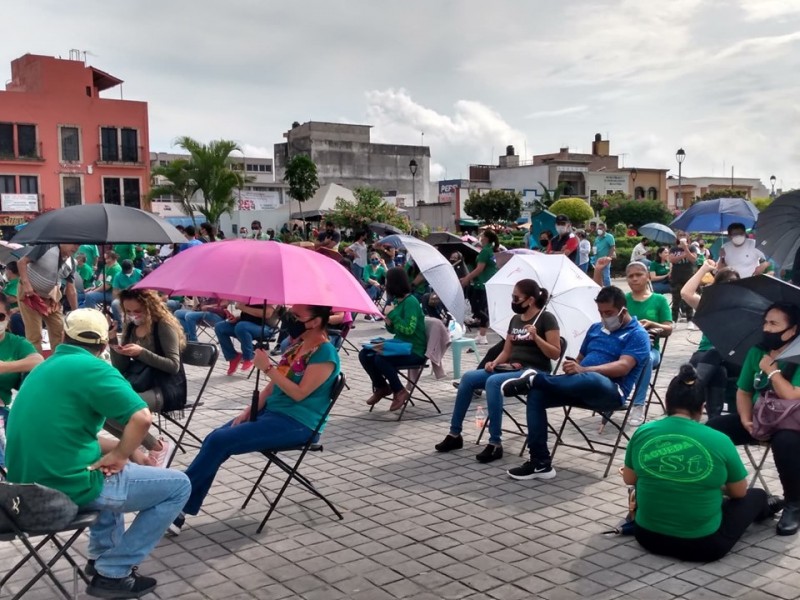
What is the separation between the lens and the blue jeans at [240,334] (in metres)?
9.87

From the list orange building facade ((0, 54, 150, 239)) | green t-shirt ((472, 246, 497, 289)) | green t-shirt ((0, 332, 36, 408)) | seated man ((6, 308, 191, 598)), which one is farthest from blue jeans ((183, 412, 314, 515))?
orange building facade ((0, 54, 150, 239))

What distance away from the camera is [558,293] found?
22.9 feet

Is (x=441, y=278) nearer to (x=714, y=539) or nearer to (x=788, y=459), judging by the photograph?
(x=788, y=459)

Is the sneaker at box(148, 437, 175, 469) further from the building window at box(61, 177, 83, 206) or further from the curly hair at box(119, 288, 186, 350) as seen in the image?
the building window at box(61, 177, 83, 206)

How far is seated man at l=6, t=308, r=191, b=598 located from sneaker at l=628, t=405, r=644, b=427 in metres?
4.82

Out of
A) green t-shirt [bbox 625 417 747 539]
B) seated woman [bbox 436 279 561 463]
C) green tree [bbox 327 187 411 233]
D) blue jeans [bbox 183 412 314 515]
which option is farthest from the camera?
green tree [bbox 327 187 411 233]

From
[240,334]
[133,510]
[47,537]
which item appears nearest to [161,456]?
[133,510]

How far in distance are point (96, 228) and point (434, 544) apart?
4.02m

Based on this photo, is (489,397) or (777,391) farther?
(489,397)

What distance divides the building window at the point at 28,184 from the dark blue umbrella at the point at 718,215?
138 feet

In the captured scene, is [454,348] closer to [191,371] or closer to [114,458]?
[191,371]

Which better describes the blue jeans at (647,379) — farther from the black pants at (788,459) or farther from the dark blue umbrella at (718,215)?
the dark blue umbrella at (718,215)

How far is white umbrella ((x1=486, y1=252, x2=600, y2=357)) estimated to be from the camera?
6957 mm

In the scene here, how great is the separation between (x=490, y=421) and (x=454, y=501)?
3.38 feet
